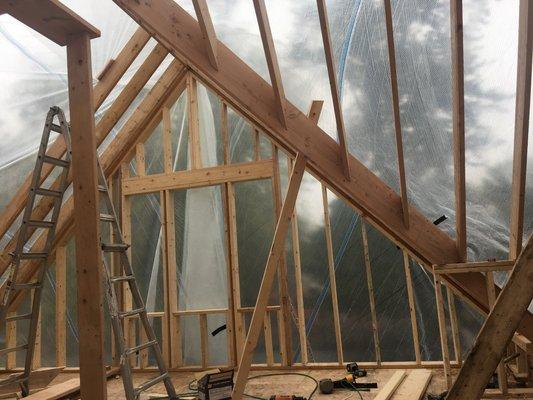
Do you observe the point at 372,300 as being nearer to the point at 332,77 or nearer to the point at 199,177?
the point at 199,177

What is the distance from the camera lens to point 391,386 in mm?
4062

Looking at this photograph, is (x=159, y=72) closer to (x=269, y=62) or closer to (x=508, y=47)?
(x=269, y=62)

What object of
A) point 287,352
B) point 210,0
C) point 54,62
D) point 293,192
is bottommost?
point 287,352

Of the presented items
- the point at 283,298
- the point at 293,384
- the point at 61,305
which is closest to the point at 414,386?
the point at 293,384

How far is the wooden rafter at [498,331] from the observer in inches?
52.6

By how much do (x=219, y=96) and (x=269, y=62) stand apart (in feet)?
9.16

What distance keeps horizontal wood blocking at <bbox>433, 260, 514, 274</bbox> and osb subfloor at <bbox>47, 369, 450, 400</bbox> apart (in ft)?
4.00

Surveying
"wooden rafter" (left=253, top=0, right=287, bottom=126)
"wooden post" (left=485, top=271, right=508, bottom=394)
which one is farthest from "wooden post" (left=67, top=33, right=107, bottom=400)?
"wooden post" (left=485, top=271, right=508, bottom=394)

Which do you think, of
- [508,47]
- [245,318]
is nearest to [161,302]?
[245,318]

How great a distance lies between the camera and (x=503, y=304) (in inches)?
53.4

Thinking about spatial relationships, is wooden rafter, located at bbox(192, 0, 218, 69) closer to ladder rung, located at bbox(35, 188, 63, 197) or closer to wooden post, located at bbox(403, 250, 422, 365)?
ladder rung, located at bbox(35, 188, 63, 197)

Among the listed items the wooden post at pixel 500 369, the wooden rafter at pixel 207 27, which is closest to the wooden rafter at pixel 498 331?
the wooden post at pixel 500 369

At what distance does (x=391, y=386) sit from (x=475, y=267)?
4.35 feet

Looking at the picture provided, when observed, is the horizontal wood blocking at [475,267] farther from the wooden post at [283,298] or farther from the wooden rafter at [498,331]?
the wooden post at [283,298]
